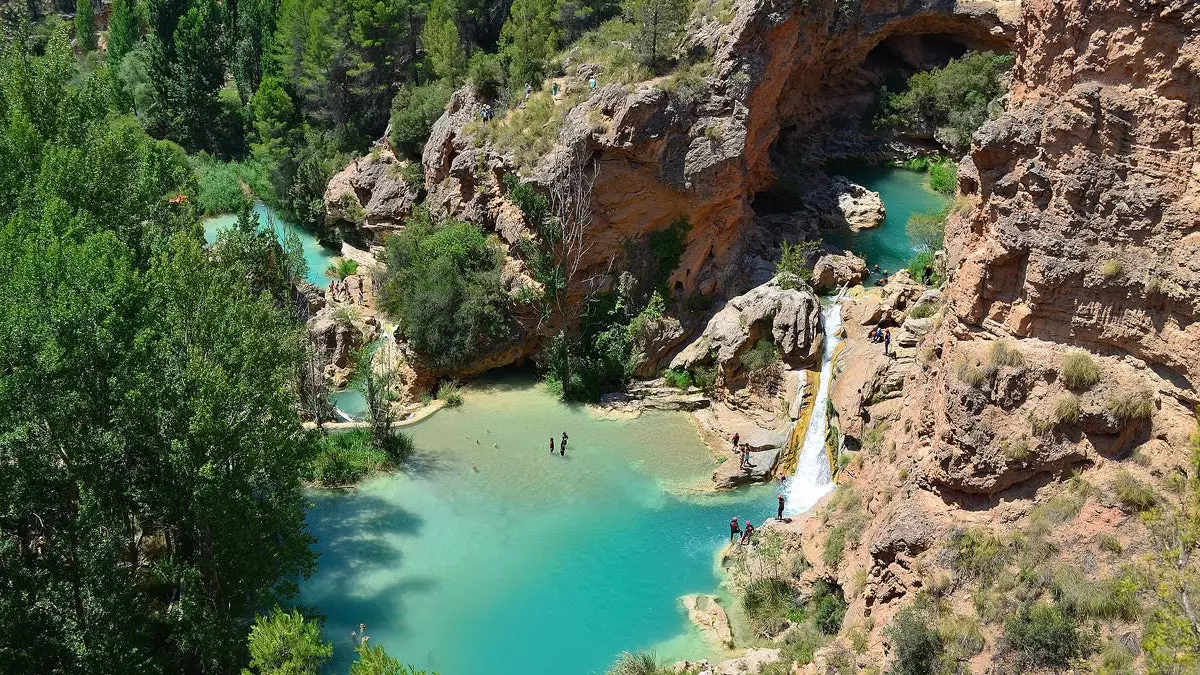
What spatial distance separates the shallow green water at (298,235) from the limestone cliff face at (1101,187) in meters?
36.1

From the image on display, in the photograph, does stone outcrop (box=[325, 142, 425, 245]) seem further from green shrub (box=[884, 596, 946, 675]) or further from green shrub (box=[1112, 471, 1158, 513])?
green shrub (box=[1112, 471, 1158, 513])

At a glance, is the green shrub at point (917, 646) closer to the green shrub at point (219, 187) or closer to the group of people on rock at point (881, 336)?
the group of people on rock at point (881, 336)

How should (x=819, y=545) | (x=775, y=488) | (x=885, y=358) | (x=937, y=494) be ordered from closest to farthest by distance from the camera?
(x=937, y=494) → (x=819, y=545) → (x=885, y=358) → (x=775, y=488)

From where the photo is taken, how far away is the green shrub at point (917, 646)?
1791cm

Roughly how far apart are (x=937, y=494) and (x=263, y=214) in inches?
1859

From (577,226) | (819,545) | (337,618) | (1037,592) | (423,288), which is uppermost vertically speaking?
(577,226)

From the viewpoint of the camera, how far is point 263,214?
55.8 meters

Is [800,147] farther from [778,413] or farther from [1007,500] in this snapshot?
[1007,500]

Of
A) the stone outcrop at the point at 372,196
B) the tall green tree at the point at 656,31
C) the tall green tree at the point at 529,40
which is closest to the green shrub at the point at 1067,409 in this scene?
the tall green tree at the point at 656,31

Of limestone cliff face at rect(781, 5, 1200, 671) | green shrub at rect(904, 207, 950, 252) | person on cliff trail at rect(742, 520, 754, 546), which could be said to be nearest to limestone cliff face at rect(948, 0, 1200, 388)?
limestone cliff face at rect(781, 5, 1200, 671)

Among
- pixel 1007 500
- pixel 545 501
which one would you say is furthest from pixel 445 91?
pixel 1007 500

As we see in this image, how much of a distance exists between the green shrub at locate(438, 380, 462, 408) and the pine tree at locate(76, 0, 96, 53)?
67.3m

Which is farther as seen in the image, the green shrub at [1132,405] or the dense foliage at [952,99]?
the dense foliage at [952,99]

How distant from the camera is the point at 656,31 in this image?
36.2m
